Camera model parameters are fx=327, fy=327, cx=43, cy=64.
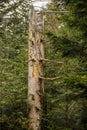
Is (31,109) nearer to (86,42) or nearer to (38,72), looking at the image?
(38,72)

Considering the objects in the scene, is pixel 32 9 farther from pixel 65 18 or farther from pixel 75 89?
pixel 75 89

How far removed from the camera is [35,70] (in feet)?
39.4

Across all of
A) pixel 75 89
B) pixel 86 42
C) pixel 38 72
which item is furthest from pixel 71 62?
pixel 75 89

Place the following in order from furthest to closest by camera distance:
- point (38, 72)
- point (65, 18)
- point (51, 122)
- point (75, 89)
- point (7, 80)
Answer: point (7, 80)
point (38, 72)
point (51, 122)
point (65, 18)
point (75, 89)

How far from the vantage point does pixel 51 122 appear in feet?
37.0

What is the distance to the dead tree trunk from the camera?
38.8 ft

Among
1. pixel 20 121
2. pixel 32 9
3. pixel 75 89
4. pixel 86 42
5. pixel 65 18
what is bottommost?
pixel 20 121

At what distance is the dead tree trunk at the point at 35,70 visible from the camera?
1184cm

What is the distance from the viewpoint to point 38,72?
39.5ft

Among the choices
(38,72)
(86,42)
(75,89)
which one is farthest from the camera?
(38,72)

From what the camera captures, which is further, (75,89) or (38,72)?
(38,72)

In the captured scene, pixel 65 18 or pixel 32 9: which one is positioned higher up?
pixel 32 9

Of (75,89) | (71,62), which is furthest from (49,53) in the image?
(75,89)

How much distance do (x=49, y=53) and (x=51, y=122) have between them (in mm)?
3453
